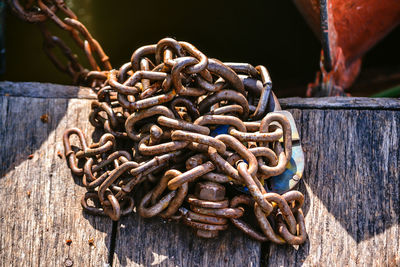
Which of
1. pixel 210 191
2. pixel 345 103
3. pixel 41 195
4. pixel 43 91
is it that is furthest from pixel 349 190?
pixel 43 91

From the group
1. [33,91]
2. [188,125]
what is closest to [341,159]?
[188,125]

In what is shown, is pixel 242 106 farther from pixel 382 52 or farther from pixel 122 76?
pixel 382 52

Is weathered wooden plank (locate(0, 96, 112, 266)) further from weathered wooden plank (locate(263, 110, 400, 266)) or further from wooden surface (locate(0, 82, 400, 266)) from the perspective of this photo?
weathered wooden plank (locate(263, 110, 400, 266))

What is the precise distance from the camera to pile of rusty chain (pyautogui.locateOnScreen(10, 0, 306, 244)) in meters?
1.28

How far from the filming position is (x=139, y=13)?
11.1 ft

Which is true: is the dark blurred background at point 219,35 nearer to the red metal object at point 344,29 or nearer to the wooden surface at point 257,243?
the red metal object at point 344,29

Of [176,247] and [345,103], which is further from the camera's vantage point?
[345,103]

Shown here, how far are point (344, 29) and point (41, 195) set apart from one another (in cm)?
178

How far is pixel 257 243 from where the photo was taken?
4.64 ft

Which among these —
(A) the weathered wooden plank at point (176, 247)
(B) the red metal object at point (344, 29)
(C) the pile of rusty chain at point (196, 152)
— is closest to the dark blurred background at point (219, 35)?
(B) the red metal object at point (344, 29)

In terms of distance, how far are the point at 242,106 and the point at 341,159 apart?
50 cm

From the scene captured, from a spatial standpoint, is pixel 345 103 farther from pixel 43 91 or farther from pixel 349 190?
pixel 43 91

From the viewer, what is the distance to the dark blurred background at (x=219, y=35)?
10.6 ft

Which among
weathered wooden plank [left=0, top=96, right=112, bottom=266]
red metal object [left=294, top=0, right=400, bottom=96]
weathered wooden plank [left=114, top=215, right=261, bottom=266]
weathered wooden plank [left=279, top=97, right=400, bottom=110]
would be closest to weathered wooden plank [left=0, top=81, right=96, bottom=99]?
weathered wooden plank [left=0, top=96, right=112, bottom=266]
